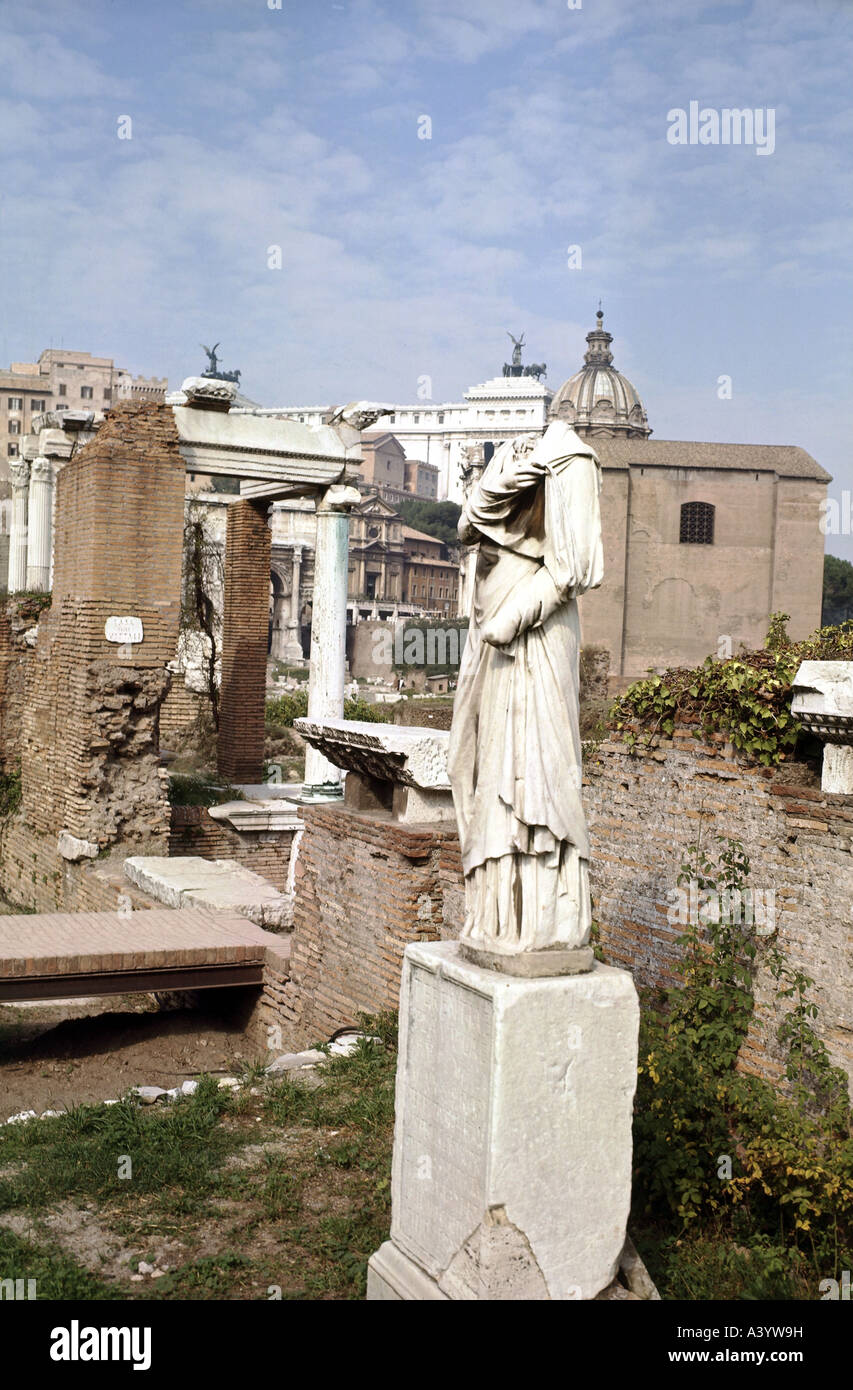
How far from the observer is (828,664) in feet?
15.6

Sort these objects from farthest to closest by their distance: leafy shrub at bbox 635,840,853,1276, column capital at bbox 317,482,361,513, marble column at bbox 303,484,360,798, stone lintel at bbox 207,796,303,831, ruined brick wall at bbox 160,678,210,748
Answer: ruined brick wall at bbox 160,678,210,748 → column capital at bbox 317,482,361,513 → marble column at bbox 303,484,360,798 → stone lintel at bbox 207,796,303,831 → leafy shrub at bbox 635,840,853,1276

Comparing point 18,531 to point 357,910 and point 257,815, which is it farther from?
point 357,910

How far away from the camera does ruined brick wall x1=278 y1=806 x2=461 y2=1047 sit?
6.19 meters

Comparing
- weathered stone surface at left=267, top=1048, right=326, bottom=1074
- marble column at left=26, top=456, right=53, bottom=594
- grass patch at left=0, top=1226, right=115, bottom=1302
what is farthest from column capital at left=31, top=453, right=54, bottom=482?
grass patch at left=0, top=1226, right=115, bottom=1302

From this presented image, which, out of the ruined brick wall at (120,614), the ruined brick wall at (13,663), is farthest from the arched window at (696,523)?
the ruined brick wall at (120,614)

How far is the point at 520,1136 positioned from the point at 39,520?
58.4 feet

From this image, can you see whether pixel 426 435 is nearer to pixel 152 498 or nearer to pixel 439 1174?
pixel 152 498

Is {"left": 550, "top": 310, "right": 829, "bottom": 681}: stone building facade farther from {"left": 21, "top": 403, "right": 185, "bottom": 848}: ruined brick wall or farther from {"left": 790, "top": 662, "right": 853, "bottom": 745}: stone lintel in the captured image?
{"left": 790, "top": 662, "right": 853, "bottom": 745}: stone lintel

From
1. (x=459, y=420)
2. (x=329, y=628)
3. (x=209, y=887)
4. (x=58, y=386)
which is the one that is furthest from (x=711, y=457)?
(x=459, y=420)

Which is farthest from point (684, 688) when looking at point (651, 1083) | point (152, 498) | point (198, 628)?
point (198, 628)

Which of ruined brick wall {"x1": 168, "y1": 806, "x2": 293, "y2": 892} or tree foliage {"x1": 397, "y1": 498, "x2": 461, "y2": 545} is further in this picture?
tree foliage {"x1": 397, "y1": 498, "x2": 461, "y2": 545}

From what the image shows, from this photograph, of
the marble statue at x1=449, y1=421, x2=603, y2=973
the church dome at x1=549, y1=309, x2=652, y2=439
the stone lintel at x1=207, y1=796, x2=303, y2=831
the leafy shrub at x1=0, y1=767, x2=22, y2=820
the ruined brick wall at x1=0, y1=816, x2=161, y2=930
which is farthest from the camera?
the church dome at x1=549, y1=309, x2=652, y2=439

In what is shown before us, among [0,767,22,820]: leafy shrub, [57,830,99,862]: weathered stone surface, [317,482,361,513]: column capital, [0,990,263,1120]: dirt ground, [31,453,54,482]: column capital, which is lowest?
[0,990,263,1120]: dirt ground

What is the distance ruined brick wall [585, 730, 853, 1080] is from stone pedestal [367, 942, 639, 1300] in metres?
1.76
